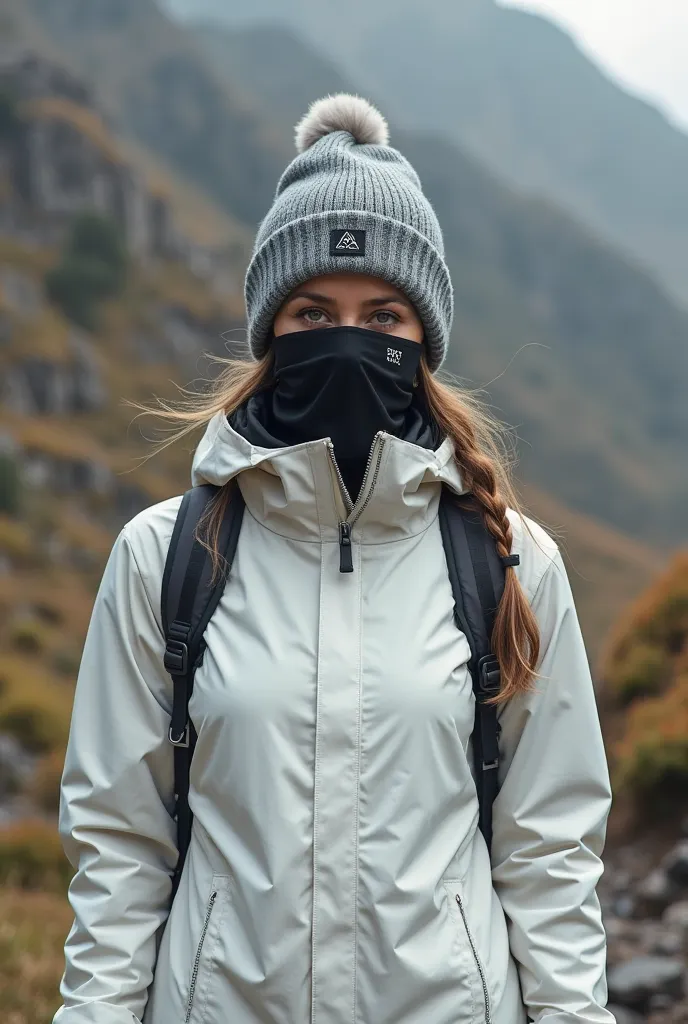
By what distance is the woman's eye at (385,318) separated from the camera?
2356 mm

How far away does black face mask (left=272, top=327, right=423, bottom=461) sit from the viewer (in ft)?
7.44

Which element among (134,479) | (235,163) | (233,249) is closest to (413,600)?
(134,479)

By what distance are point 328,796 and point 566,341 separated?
139018 mm

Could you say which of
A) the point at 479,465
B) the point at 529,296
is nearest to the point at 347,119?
the point at 479,465

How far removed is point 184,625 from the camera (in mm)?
2020

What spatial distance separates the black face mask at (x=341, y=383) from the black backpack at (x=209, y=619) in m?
0.32

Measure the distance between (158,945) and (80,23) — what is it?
14861 centimetres

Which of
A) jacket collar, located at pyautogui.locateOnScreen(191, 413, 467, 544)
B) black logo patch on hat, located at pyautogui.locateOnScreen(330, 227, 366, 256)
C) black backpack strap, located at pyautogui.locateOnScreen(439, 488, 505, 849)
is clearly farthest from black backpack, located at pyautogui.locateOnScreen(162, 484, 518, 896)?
black logo patch on hat, located at pyautogui.locateOnScreen(330, 227, 366, 256)

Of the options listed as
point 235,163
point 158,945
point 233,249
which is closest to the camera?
point 158,945

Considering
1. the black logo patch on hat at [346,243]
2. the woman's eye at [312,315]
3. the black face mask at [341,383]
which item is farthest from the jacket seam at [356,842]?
the black logo patch on hat at [346,243]

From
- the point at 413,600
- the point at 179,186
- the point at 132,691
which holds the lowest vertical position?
the point at 132,691

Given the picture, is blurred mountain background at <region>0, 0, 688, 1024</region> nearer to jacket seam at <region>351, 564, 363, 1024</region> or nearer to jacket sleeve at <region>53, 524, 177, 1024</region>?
jacket seam at <region>351, 564, 363, 1024</region>

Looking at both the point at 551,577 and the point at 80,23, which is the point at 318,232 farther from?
the point at 80,23

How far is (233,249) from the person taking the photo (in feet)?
297
